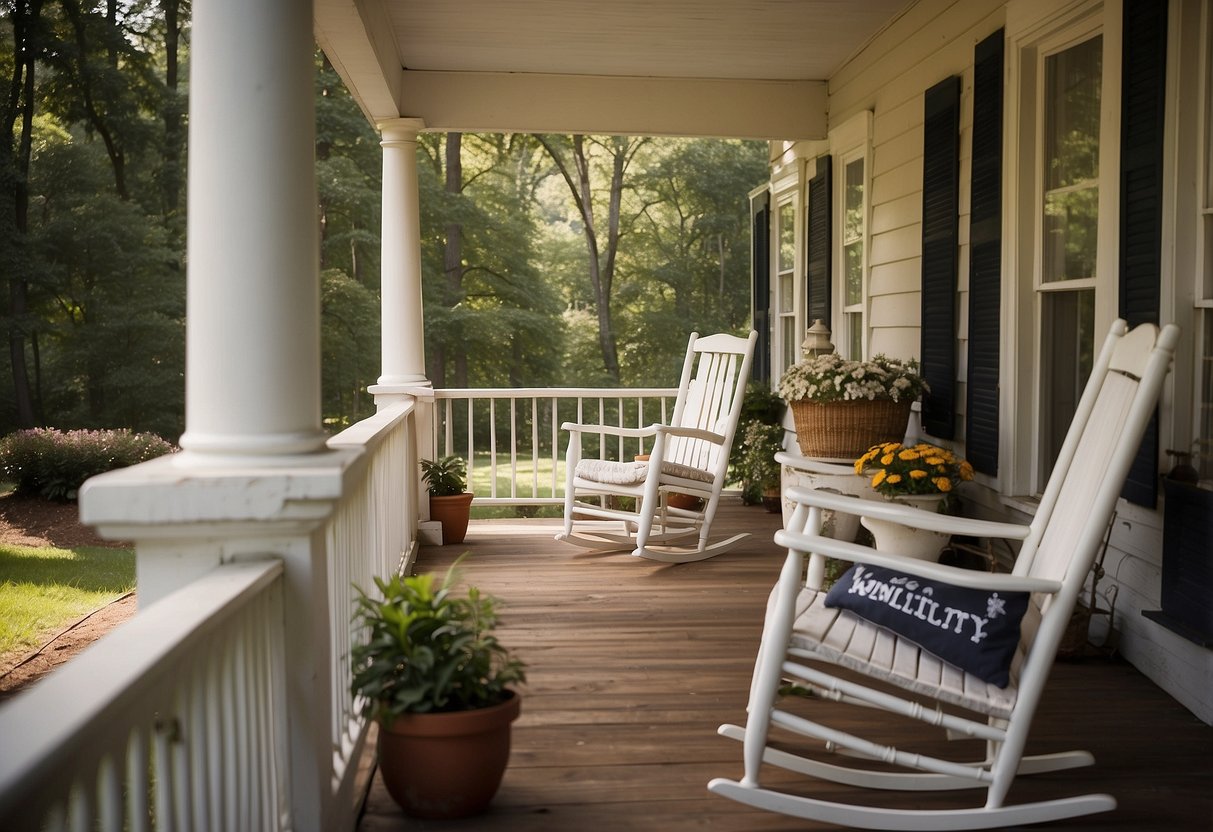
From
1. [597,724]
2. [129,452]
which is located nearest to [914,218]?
[597,724]

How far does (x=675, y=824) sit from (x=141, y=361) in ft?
39.1

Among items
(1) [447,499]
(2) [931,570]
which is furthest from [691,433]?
(2) [931,570]

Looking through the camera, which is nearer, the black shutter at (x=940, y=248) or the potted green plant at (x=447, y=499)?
the black shutter at (x=940, y=248)

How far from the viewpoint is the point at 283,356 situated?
192 centimetres

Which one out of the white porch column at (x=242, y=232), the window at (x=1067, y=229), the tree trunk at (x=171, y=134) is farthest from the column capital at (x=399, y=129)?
the tree trunk at (x=171, y=134)

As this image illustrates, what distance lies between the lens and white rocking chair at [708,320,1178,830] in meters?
2.32

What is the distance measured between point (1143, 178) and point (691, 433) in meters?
2.64

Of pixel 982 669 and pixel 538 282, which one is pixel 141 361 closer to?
pixel 538 282

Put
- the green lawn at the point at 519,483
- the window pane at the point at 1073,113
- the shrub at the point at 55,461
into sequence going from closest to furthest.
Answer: the window pane at the point at 1073,113 → the shrub at the point at 55,461 → the green lawn at the point at 519,483

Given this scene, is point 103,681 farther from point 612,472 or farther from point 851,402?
point 612,472

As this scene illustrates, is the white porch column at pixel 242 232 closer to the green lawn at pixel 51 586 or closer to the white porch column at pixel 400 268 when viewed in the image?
the white porch column at pixel 400 268

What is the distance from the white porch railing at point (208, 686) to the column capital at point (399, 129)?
3946mm

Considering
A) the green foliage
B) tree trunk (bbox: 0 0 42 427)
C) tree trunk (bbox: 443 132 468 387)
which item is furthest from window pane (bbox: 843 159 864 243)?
tree trunk (bbox: 0 0 42 427)

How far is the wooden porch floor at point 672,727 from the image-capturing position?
8.02 ft
